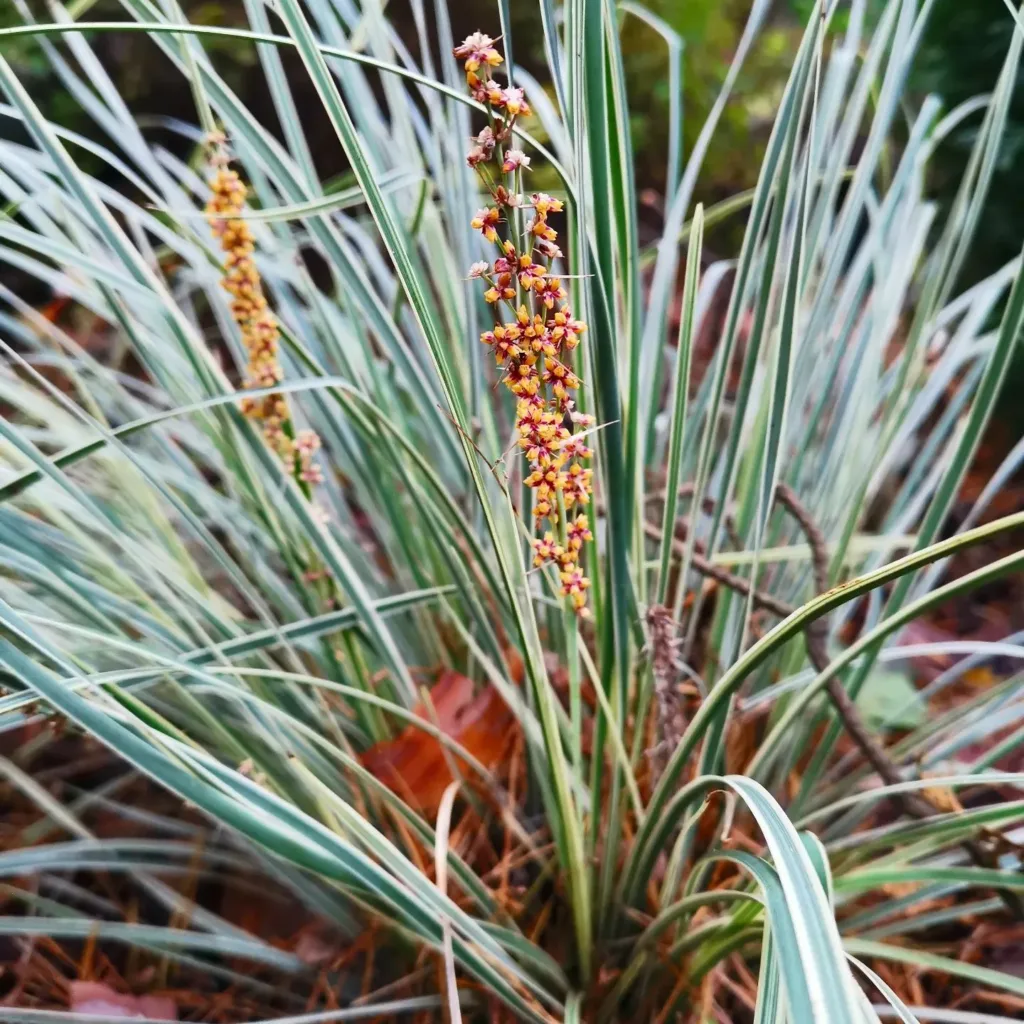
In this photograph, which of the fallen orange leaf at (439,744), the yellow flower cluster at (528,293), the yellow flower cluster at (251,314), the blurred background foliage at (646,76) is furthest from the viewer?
the blurred background foliage at (646,76)

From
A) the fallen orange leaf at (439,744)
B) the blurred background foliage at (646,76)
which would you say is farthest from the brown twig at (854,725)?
the blurred background foliage at (646,76)

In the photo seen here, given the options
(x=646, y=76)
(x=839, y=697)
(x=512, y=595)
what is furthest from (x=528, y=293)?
(x=646, y=76)

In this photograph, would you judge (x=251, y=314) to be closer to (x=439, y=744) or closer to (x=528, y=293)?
(x=528, y=293)

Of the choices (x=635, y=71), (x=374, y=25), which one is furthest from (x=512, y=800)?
(x=635, y=71)

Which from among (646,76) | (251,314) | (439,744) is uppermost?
(251,314)

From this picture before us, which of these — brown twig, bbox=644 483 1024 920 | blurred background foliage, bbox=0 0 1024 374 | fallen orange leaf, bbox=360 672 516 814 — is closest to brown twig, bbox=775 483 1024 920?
brown twig, bbox=644 483 1024 920

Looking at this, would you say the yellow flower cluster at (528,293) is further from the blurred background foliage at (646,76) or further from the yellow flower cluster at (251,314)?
the blurred background foliage at (646,76)
